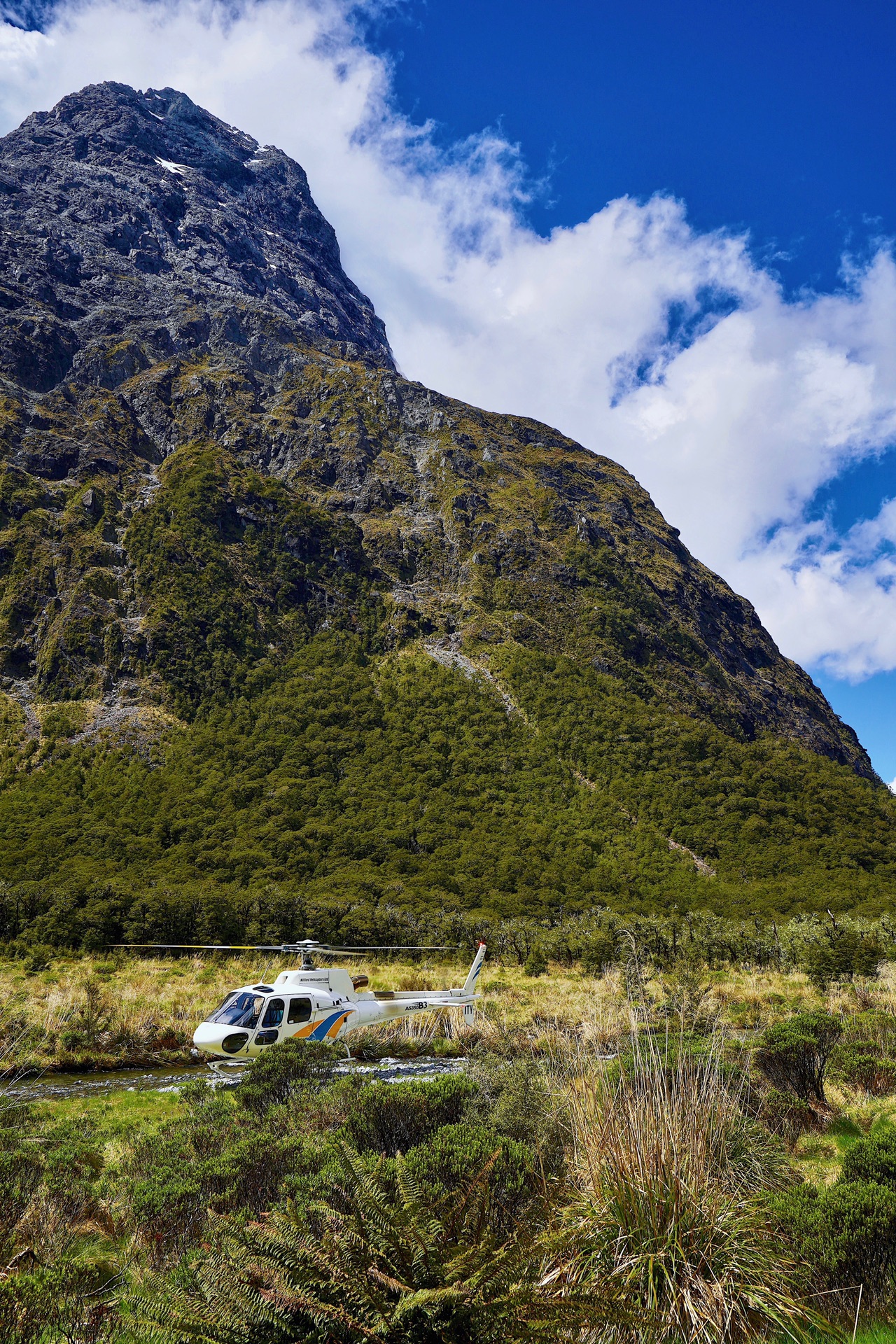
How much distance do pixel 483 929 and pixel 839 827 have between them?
6563 centimetres

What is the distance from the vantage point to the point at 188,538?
98125mm

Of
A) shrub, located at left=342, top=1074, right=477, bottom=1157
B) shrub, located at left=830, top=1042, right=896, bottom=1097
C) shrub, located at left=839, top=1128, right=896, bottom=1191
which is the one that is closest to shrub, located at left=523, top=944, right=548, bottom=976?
shrub, located at left=830, top=1042, right=896, bottom=1097

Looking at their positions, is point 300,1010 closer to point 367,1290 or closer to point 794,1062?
point 794,1062

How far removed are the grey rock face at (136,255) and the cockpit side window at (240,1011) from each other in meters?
138

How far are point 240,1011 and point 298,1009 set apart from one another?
1.21 metres

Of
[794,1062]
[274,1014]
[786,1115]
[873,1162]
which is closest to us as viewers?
[873,1162]

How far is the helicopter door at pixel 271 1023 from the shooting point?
42.5 feet

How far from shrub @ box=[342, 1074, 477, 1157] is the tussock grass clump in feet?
9.38

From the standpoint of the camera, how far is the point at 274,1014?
43.8ft

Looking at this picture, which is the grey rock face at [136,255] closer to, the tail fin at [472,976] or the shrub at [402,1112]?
the tail fin at [472,976]

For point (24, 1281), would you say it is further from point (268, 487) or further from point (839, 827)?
point (268, 487)

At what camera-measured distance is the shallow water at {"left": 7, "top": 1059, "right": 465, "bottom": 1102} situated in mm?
12797

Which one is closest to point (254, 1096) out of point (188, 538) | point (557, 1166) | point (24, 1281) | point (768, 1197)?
point (557, 1166)

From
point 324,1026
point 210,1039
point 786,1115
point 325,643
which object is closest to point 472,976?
point 324,1026
